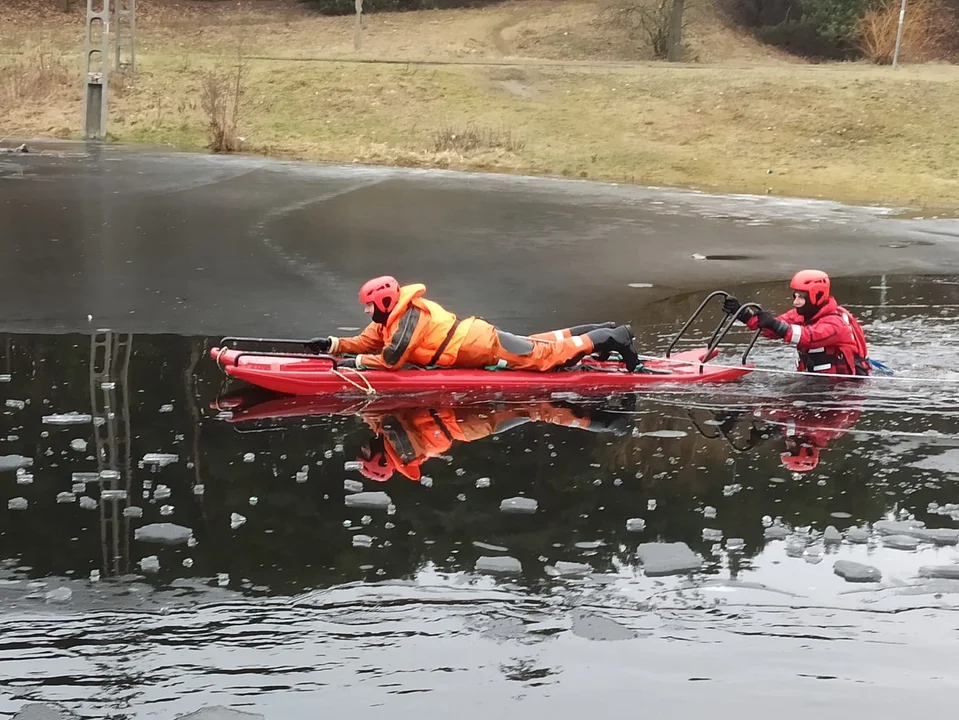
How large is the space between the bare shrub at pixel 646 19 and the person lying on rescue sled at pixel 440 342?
37.4 metres

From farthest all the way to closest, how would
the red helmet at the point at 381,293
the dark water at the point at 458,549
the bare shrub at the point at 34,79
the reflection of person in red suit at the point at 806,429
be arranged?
the bare shrub at the point at 34,79 < the red helmet at the point at 381,293 < the reflection of person in red suit at the point at 806,429 < the dark water at the point at 458,549

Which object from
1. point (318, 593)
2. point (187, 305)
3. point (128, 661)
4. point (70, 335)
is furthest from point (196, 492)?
point (187, 305)

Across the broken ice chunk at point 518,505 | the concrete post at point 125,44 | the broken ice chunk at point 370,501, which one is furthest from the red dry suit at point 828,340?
the concrete post at point 125,44

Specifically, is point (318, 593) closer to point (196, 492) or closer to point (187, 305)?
point (196, 492)

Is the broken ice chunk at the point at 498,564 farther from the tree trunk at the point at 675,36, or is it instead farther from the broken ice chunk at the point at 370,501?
the tree trunk at the point at 675,36

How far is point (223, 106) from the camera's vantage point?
29656 mm

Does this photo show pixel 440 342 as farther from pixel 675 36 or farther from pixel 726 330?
pixel 675 36

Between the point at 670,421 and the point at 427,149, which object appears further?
the point at 427,149

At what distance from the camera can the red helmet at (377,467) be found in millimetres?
7586

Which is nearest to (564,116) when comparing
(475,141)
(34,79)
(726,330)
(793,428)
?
(475,141)

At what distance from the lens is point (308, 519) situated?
22.3 ft

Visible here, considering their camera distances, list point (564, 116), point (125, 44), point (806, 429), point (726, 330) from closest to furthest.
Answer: point (806, 429), point (726, 330), point (564, 116), point (125, 44)

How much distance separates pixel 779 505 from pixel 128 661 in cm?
409

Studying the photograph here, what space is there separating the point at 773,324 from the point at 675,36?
3671cm
